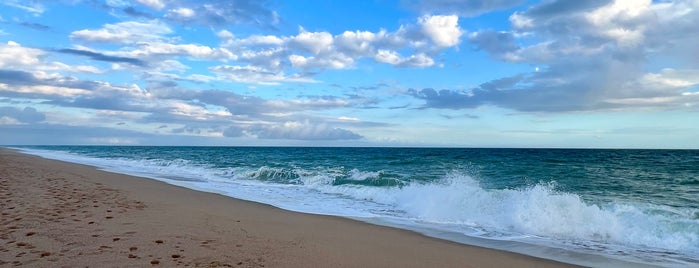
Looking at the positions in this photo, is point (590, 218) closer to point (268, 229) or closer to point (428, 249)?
point (428, 249)

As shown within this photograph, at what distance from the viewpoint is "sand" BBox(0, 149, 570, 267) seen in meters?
5.62

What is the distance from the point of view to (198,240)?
6809 mm

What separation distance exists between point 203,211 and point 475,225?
255 inches

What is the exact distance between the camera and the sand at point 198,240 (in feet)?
18.5

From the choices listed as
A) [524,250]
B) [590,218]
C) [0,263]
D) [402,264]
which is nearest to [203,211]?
[0,263]

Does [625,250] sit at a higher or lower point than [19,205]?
lower

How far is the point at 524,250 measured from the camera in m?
7.82

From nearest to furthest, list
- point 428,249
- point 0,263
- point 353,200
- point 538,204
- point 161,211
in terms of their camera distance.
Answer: point 0,263
point 428,249
point 161,211
point 538,204
point 353,200

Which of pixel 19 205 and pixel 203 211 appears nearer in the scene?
pixel 19 205

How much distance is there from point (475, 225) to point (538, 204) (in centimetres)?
195

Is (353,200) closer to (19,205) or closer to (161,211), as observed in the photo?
(161,211)

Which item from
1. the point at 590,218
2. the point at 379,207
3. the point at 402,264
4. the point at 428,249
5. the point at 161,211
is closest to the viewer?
the point at 402,264

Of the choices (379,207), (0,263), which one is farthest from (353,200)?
(0,263)

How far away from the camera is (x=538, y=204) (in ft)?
37.2
